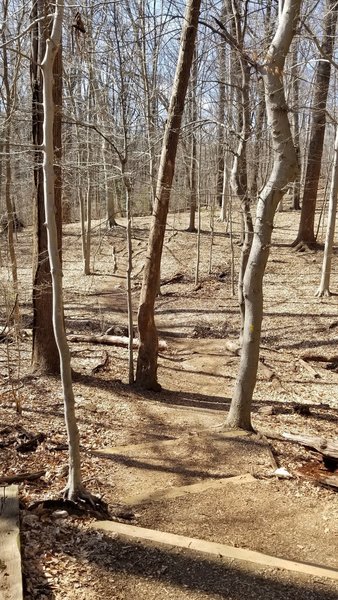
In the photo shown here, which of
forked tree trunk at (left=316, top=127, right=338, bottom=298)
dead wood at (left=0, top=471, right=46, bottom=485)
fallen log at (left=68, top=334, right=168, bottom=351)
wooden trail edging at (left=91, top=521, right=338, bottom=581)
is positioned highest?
forked tree trunk at (left=316, top=127, right=338, bottom=298)

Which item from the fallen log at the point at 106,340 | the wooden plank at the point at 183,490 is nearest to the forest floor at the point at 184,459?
the wooden plank at the point at 183,490

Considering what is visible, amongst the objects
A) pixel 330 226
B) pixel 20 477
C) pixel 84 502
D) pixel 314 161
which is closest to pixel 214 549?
pixel 84 502

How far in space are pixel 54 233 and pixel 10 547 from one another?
7.31 feet

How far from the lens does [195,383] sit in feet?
34.0

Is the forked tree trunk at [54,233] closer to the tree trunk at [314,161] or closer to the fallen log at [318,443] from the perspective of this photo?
the fallen log at [318,443]

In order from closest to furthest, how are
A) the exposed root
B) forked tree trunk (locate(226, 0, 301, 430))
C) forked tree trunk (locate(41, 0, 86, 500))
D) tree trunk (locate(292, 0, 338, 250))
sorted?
forked tree trunk (locate(41, 0, 86, 500)), the exposed root, forked tree trunk (locate(226, 0, 301, 430)), tree trunk (locate(292, 0, 338, 250))

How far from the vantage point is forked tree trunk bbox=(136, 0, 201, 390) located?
8.07 meters

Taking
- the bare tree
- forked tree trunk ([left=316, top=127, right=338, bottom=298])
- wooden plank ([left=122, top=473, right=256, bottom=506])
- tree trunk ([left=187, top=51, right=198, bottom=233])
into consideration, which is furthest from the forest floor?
tree trunk ([left=187, top=51, right=198, bottom=233])

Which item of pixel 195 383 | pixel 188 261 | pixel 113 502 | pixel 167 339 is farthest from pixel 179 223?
pixel 113 502

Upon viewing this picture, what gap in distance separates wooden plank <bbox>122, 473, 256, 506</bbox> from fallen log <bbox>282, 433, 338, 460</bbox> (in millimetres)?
1152

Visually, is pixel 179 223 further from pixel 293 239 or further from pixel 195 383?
pixel 195 383

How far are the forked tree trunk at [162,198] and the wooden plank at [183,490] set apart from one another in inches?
146

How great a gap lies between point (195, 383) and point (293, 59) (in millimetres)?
10366

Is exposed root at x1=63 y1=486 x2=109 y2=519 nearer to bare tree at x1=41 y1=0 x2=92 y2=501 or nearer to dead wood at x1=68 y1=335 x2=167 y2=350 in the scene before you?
bare tree at x1=41 y1=0 x2=92 y2=501
